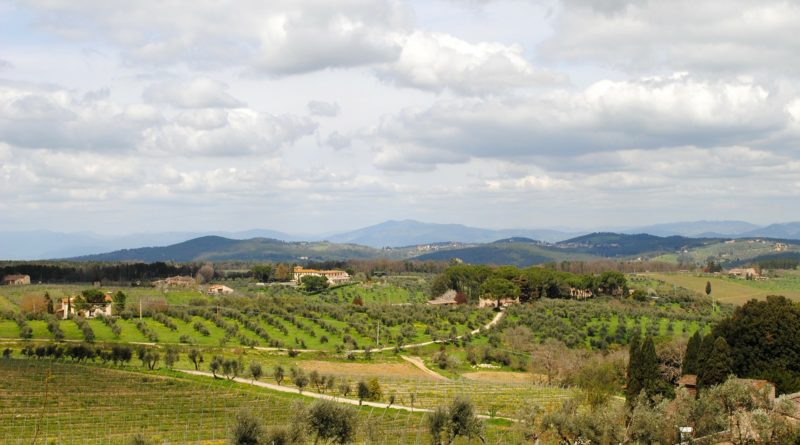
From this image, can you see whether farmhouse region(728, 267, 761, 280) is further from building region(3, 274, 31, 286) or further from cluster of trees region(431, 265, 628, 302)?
building region(3, 274, 31, 286)

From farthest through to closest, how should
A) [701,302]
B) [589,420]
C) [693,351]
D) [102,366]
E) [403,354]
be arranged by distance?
[701,302]
[403,354]
[102,366]
[693,351]
[589,420]

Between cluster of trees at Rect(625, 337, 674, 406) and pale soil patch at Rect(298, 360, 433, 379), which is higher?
cluster of trees at Rect(625, 337, 674, 406)

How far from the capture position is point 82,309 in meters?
93.0

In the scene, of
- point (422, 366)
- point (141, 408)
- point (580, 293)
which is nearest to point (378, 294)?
point (580, 293)

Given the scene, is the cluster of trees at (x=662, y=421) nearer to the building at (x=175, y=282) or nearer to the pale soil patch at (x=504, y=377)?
the pale soil patch at (x=504, y=377)

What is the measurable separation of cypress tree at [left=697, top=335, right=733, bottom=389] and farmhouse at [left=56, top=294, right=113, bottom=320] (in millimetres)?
68597

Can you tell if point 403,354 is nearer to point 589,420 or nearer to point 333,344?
point 333,344

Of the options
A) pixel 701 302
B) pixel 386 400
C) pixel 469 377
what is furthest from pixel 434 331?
pixel 701 302

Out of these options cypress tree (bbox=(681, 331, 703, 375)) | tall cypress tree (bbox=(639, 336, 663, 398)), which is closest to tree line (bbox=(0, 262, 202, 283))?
cypress tree (bbox=(681, 331, 703, 375))

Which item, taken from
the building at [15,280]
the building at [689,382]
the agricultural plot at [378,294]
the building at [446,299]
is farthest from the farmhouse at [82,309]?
the building at [689,382]

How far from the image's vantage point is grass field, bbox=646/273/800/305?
4825 inches

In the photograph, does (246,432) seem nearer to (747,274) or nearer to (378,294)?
(378,294)

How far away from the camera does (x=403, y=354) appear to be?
3103 inches

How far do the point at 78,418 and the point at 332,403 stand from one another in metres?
17.6
